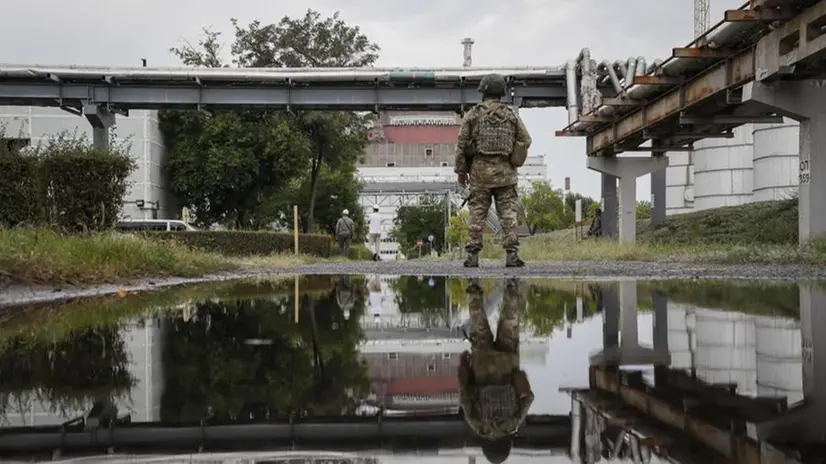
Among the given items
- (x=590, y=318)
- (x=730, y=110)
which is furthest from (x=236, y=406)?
(x=730, y=110)

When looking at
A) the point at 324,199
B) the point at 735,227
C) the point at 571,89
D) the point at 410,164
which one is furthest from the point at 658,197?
the point at 410,164

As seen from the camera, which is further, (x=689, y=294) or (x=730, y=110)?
(x=730, y=110)

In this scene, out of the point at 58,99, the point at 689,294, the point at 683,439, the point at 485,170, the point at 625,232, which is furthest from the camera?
the point at 58,99

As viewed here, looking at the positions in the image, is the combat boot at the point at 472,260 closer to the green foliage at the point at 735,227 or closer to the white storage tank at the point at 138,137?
the green foliage at the point at 735,227

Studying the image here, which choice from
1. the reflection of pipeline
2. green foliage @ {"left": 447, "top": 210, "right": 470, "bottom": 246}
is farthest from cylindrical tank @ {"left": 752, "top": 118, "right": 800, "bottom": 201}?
green foliage @ {"left": 447, "top": 210, "right": 470, "bottom": 246}

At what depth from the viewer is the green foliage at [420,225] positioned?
3819 inches

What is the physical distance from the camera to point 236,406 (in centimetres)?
271

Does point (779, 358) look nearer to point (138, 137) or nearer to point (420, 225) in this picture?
point (138, 137)

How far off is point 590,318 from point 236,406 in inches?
131

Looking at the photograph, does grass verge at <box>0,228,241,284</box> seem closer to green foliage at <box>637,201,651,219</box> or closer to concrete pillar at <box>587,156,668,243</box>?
concrete pillar at <box>587,156,668,243</box>

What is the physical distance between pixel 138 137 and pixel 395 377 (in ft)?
181

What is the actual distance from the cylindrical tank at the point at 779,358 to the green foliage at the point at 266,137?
1817 inches

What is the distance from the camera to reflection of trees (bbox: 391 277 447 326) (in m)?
6.06

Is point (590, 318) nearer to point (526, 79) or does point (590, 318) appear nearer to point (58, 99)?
point (526, 79)
